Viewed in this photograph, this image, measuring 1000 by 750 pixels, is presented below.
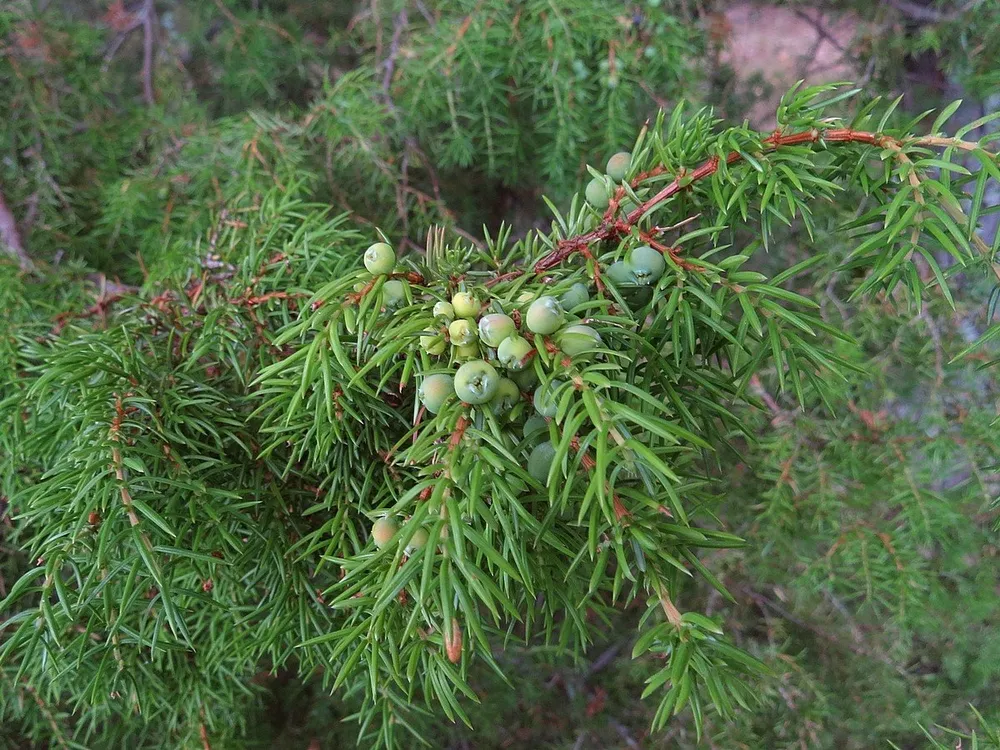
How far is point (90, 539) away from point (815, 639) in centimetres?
134

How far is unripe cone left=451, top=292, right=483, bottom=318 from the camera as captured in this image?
1.33 ft

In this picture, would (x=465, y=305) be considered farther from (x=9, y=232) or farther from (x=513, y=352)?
(x=9, y=232)

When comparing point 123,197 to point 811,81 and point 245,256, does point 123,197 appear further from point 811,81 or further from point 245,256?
point 811,81

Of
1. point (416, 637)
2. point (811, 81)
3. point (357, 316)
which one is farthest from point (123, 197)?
point (811, 81)

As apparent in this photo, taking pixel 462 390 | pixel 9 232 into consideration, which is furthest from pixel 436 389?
pixel 9 232

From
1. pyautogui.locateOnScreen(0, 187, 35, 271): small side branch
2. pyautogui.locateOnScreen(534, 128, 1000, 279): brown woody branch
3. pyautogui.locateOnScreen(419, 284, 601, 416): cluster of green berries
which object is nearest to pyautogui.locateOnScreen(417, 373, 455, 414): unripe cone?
pyautogui.locateOnScreen(419, 284, 601, 416): cluster of green berries

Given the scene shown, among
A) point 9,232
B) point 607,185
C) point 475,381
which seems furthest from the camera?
point 9,232

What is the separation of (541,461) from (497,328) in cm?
8

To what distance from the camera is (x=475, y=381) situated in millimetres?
371

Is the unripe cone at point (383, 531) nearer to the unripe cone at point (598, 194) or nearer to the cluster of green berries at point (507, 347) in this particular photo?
the cluster of green berries at point (507, 347)

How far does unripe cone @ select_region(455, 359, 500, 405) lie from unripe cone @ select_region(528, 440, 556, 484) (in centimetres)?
4

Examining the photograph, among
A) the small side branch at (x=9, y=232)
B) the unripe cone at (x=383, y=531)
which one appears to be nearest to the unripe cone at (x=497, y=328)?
the unripe cone at (x=383, y=531)

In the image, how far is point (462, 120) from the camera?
1.09 m

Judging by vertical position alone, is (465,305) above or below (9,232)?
above
